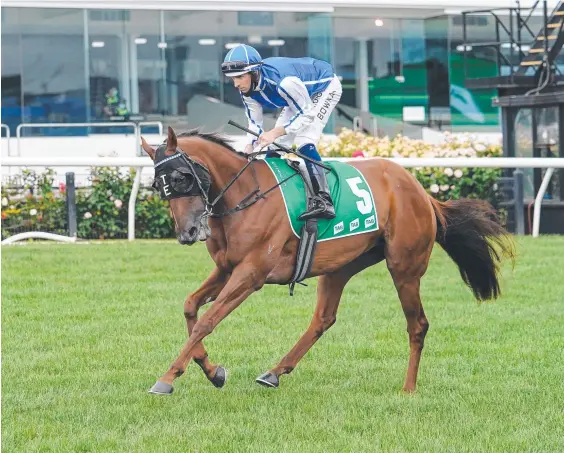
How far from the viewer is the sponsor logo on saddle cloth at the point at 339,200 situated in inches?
228

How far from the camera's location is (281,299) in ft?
28.6

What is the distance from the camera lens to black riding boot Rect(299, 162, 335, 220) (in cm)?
577

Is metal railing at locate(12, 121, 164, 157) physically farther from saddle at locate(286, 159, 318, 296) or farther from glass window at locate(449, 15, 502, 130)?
saddle at locate(286, 159, 318, 296)

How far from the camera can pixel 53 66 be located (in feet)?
63.4

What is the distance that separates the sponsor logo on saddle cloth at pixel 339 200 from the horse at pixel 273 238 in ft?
0.15

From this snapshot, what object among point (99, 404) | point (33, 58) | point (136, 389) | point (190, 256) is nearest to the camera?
point (99, 404)

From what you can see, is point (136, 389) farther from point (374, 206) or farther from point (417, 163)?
point (417, 163)

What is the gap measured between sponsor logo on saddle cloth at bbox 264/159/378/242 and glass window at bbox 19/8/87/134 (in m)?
13.9

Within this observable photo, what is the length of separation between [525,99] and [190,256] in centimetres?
503

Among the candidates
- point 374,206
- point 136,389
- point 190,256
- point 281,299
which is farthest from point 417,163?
point 136,389

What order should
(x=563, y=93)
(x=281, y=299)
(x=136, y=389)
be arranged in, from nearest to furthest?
(x=136, y=389), (x=281, y=299), (x=563, y=93)

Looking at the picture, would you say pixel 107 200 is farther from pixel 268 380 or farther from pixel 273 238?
pixel 273 238

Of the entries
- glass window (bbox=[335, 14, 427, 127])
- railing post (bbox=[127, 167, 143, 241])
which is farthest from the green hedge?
glass window (bbox=[335, 14, 427, 127])

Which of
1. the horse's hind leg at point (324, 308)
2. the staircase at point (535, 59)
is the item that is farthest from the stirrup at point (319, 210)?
the staircase at point (535, 59)
